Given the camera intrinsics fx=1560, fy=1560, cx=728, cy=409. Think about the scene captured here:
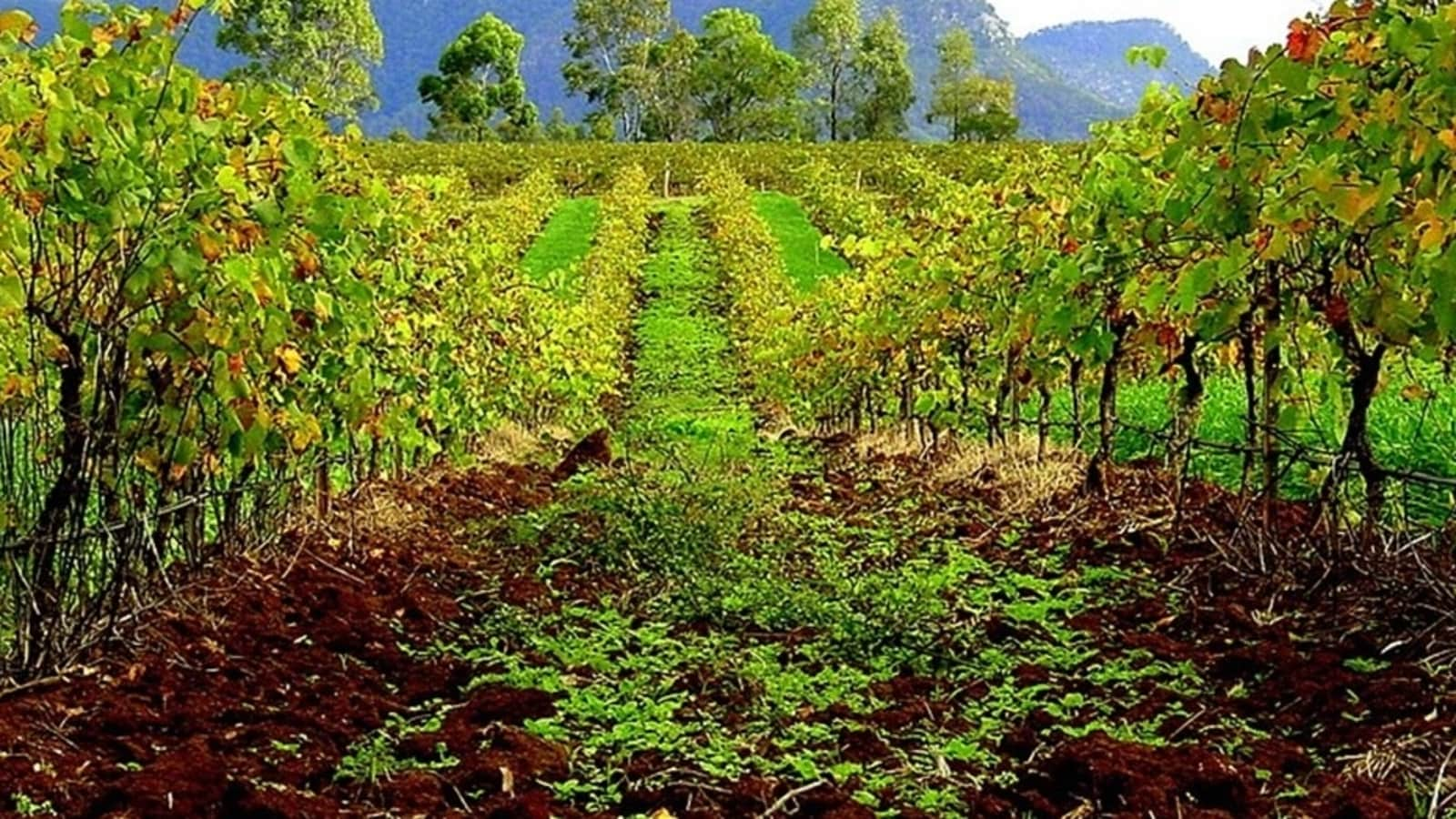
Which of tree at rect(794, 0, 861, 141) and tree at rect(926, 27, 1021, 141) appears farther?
tree at rect(794, 0, 861, 141)

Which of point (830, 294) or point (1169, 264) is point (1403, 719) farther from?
point (830, 294)

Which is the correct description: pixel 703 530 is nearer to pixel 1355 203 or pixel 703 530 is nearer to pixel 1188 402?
pixel 1188 402

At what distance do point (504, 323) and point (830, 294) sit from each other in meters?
A: 2.51

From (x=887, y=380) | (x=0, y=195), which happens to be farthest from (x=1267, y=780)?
(x=887, y=380)

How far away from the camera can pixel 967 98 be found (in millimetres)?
78125

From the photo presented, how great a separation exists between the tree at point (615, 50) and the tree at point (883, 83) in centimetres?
1069

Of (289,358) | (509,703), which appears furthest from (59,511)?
(509,703)

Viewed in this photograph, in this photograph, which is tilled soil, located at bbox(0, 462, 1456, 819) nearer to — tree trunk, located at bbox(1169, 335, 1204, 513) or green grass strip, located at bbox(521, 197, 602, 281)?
tree trunk, located at bbox(1169, 335, 1204, 513)

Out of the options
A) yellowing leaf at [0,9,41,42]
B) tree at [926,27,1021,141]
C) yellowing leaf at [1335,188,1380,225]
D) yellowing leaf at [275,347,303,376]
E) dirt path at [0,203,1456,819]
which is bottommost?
dirt path at [0,203,1456,819]

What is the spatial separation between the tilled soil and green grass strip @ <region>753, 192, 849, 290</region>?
15.6 metres

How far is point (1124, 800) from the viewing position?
3.57 meters

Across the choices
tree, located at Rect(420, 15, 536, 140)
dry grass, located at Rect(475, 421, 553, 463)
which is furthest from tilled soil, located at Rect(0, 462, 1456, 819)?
tree, located at Rect(420, 15, 536, 140)

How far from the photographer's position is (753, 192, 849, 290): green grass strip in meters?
26.7

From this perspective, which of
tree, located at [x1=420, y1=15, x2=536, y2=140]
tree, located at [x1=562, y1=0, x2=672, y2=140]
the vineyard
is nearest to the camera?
the vineyard
